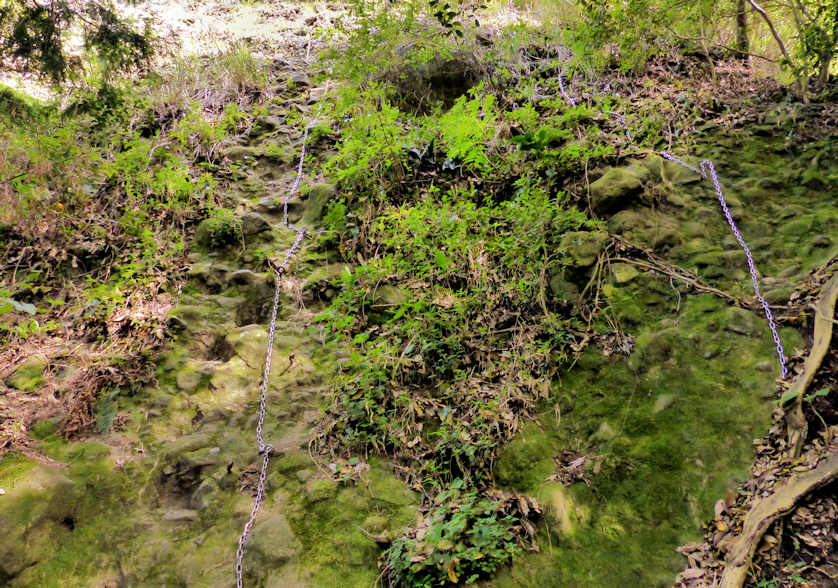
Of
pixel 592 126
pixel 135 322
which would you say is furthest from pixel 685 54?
pixel 135 322

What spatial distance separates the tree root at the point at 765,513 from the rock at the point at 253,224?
4865 mm

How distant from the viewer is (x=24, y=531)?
2355mm

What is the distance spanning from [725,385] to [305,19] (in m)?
10.8

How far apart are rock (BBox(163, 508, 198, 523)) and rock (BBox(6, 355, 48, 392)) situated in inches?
62.3

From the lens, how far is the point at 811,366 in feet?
7.92

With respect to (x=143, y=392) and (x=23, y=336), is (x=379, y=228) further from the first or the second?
(x=23, y=336)

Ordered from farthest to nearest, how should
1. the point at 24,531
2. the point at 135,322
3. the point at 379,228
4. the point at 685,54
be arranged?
the point at 685,54 < the point at 379,228 < the point at 135,322 < the point at 24,531

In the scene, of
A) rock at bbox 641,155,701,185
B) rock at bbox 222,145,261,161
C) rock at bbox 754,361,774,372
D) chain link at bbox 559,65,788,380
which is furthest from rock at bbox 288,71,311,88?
rock at bbox 754,361,774,372

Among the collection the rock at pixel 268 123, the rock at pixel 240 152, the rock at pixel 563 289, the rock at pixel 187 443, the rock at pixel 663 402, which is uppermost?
the rock at pixel 268 123

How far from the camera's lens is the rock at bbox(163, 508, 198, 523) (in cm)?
266

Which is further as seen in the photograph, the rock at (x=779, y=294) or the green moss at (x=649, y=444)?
the rock at (x=779, y=294)

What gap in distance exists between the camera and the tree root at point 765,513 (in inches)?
72.7

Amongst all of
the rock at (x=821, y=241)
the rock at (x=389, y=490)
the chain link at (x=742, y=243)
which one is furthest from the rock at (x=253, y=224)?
the rock at (x=821, y=241)

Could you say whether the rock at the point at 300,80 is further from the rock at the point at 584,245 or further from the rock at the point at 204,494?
the rock at the point at 204,494
